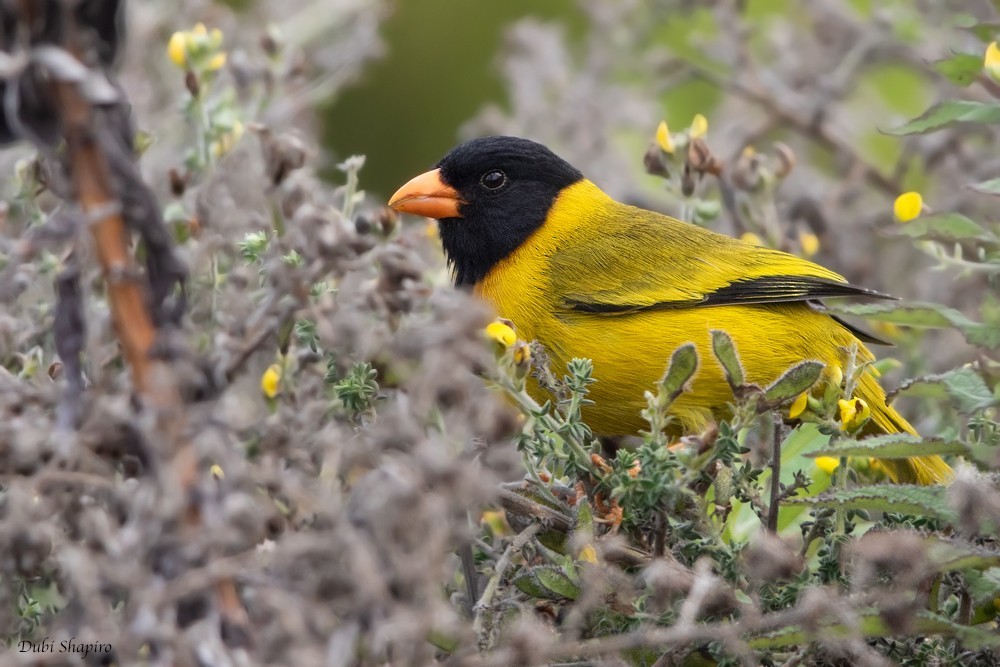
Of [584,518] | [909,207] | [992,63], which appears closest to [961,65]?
[992,63]

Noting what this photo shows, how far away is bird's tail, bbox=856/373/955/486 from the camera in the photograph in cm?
312

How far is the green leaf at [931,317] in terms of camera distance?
1.92m

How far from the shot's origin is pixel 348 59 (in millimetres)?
4180

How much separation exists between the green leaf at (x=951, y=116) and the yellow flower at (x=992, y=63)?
0.28 meters

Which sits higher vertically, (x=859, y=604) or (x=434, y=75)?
(x=859, y=604)

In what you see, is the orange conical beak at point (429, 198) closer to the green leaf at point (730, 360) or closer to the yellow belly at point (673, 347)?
the yellow belly at point (673, 347)

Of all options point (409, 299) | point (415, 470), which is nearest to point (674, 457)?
point (409, 299)

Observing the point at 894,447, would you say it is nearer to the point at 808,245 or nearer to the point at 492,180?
the point at 808,245

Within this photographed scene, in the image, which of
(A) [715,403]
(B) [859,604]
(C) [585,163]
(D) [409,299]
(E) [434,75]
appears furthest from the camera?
(E) [434,75]

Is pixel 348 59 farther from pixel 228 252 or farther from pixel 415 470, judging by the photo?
pixel 415 470

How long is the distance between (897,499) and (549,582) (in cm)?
58

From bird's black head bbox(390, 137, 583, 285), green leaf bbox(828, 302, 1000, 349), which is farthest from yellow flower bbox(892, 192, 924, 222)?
bird's black head bbox(390, 137, 583, 285)

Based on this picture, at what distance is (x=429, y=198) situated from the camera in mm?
3883

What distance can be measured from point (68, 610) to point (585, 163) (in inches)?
145
